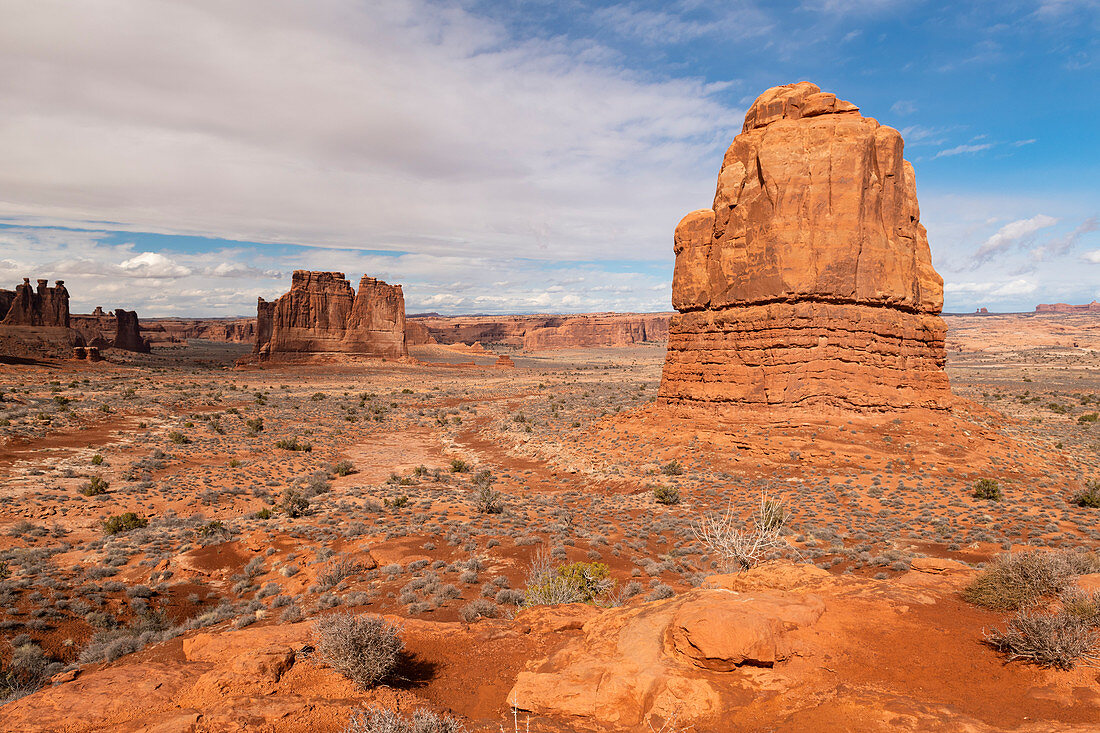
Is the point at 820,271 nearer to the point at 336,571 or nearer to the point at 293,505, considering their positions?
the point at 336,571

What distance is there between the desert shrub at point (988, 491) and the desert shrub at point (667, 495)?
8379mm

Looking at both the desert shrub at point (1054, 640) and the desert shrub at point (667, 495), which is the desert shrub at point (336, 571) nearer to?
the desert shrub at point (667, 495)

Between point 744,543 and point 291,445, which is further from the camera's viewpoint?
point 291,445

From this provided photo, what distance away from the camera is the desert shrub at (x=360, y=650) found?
5.36 m

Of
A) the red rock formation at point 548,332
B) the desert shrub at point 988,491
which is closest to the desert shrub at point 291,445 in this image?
the desert shrub at point 988,491

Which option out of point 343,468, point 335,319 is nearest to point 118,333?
point 335,319

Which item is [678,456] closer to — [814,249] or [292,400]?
[814,249]

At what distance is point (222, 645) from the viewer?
635 centimetres

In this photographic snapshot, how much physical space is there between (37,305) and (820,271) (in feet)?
299

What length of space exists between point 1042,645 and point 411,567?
10.3 m

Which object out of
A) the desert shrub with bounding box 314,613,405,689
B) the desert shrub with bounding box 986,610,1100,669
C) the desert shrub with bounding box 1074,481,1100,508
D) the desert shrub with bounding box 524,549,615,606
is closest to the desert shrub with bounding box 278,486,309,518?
the desert shrub with bounding box 524,549,615,606

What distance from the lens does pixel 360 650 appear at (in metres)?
5.50

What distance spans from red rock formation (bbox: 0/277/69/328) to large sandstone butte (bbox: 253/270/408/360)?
2318 centimetres

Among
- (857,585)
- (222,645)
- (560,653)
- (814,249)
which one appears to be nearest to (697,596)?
(560,653)
